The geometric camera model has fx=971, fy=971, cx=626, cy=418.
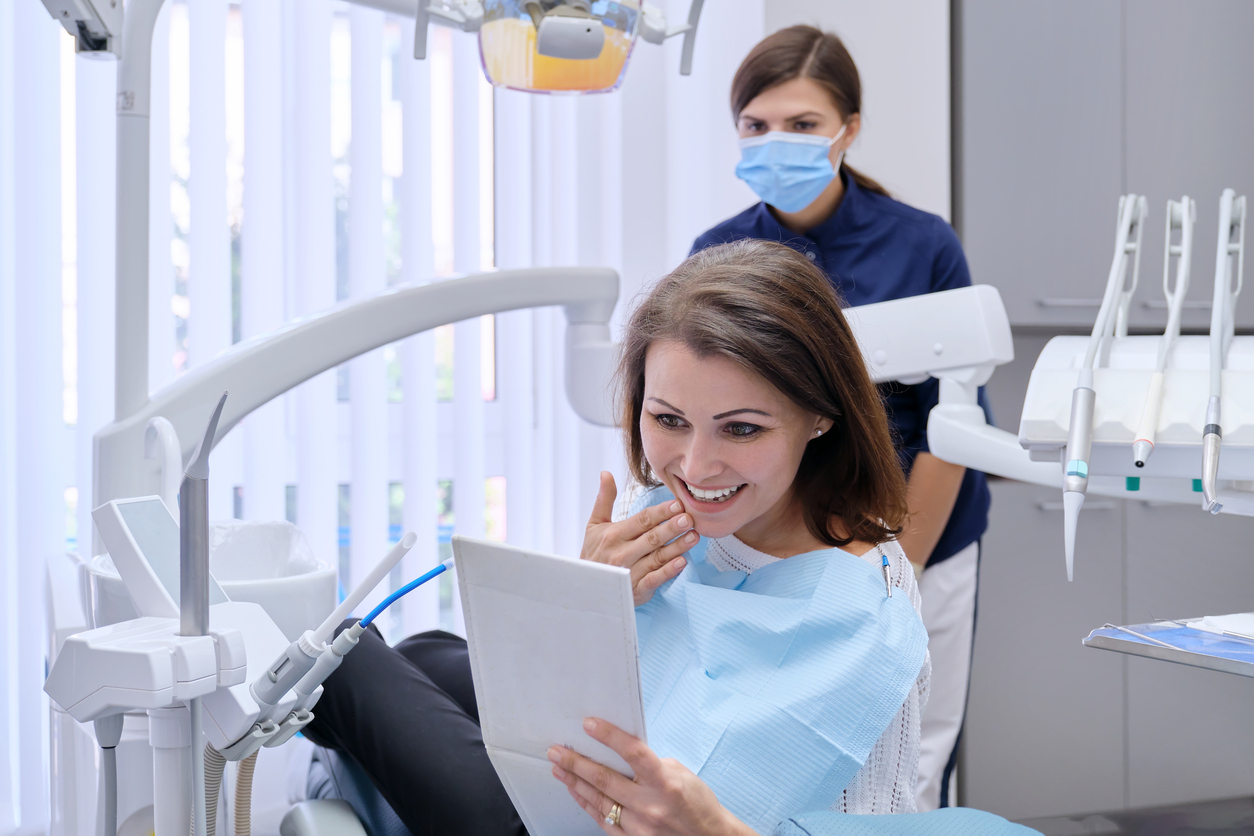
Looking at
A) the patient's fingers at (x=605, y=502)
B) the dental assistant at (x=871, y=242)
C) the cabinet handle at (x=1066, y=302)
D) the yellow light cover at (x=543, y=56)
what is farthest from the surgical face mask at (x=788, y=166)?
the cabinet handle at (x=1066, y=302)

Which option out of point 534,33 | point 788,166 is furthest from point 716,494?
point 788,166

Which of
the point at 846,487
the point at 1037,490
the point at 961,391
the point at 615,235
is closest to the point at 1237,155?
the point at 1037,490

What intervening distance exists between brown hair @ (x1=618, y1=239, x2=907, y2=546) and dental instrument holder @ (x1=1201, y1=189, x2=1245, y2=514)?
315mm

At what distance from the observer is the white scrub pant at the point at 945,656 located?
5.58 ft

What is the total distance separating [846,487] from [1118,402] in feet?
0.98

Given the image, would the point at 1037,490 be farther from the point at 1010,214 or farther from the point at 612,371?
the point at 612,371

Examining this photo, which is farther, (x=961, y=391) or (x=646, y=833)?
(x=961, y=391)

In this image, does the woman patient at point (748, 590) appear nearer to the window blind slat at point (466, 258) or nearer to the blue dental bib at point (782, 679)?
the blue dental bib at point (782, 679)

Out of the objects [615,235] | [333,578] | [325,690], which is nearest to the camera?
[333,578]

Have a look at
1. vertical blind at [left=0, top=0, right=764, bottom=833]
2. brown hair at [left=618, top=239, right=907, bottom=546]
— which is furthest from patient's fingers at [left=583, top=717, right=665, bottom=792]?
vertical blind at [left=0, top=0, right=764, bottom=833]

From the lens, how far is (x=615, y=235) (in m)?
2.37

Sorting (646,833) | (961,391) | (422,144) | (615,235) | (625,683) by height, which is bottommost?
(646,833)

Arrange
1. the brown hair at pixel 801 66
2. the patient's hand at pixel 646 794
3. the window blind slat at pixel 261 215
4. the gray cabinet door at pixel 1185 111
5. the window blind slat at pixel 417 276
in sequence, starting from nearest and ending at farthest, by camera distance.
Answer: the patient's hand at pixel 646 794
the brown hair at pixel 801 66
the window blind slat at pixel 261 215
the window blind slat at pixel 417 276
the gray cabinet door at pixel 1185 111

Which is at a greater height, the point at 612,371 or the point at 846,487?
the point at 612,371
